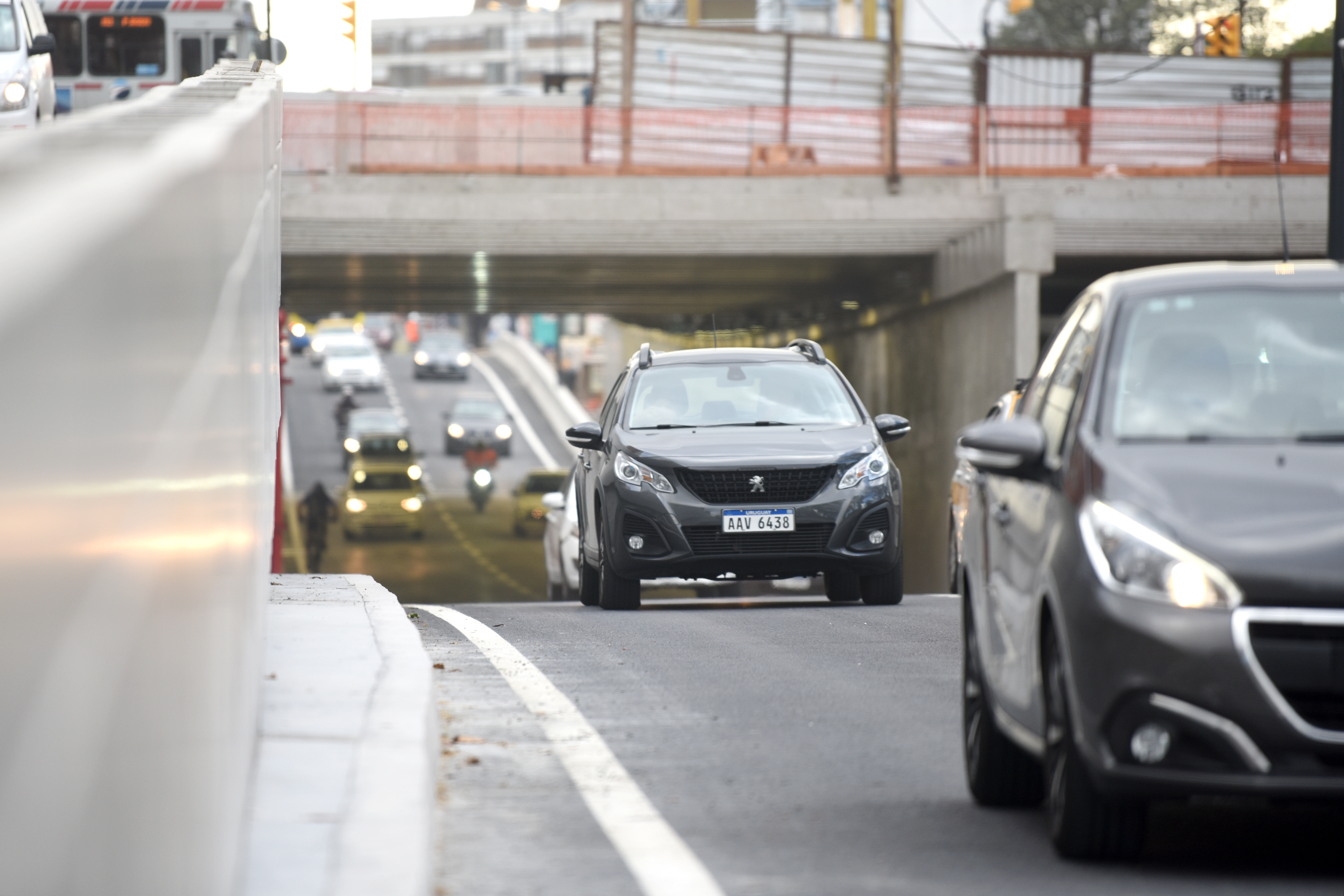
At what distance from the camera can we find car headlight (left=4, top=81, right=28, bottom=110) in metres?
20.4

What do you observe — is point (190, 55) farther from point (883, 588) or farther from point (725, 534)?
point (883, 588)

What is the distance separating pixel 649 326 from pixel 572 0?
358ft

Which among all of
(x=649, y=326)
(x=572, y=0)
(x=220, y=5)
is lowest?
(x=649, y=326)

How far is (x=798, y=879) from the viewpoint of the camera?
16.5 feet

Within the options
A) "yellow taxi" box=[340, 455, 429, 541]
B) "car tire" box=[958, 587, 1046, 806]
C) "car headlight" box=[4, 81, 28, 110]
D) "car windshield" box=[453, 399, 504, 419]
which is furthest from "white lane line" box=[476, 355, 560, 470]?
"car tire" box=[958, 587, 1046, 806]

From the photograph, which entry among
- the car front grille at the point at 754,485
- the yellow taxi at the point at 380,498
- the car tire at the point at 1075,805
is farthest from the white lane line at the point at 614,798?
the yellow taxi at the point at 380,498

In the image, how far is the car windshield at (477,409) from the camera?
71188mm

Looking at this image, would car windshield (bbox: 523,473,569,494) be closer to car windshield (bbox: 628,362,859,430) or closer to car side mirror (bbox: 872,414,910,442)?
car windshield (bbox: 628,362,859,430)

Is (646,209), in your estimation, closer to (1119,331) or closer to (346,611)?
(346,611)

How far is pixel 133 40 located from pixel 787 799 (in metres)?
30.0

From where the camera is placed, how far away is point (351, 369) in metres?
86.1

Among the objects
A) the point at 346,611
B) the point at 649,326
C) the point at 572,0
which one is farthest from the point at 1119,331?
the point at 572,0

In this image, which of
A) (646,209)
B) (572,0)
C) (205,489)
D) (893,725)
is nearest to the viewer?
(205,489)

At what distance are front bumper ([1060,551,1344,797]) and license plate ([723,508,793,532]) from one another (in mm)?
8739
